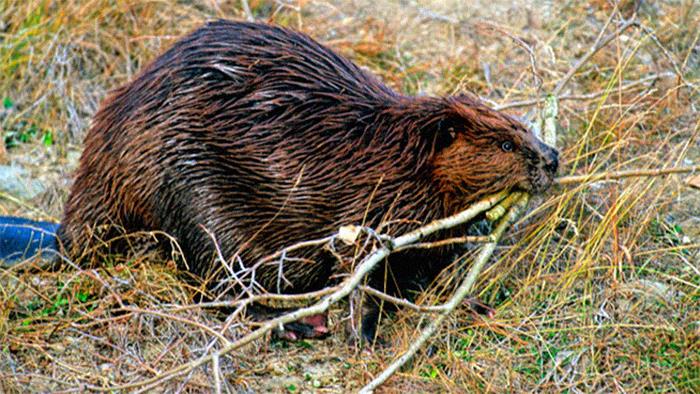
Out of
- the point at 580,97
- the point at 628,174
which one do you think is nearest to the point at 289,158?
the point at 628,174

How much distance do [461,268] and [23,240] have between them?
5.39 feet

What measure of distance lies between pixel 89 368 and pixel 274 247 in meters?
0.76

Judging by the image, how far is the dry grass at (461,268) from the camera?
3.48 metres

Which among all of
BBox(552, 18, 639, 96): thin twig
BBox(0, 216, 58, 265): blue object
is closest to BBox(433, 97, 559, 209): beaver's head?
BBox(552, 18, 639, 96): thin twig

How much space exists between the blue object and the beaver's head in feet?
4.89

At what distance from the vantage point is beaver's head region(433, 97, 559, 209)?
359cm

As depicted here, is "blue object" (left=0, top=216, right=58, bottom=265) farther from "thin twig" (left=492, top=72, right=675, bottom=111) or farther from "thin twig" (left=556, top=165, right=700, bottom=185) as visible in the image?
"thin twig" (left=556, top=165, right=700, bottom=185)

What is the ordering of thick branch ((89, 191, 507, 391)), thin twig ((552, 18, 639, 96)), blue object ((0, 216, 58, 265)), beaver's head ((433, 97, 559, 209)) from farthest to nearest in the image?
thin twig ((552, 18, 639, 96)) → blue object ((0, 216, 58, 265)) → beaver's head ((433, 97, 559, 209)) → thick branch ((89, 191, 507, 391))

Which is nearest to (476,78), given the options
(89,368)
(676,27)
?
(676,27)

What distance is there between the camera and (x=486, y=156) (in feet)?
11.8

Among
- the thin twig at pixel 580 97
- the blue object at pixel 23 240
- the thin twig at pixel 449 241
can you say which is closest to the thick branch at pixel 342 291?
the thin twig at pixel 449 241

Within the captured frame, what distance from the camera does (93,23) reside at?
512 cm

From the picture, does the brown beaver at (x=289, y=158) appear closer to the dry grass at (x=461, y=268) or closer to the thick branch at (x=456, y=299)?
the thick branch at (x=456, y=299)

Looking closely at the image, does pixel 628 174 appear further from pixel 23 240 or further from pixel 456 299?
pixel 23 240
